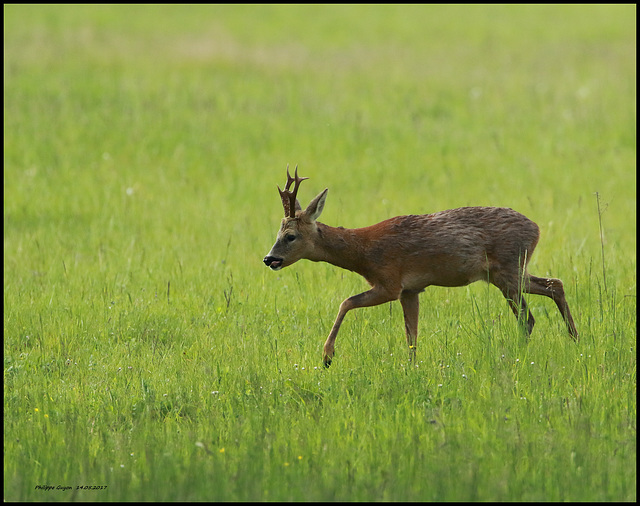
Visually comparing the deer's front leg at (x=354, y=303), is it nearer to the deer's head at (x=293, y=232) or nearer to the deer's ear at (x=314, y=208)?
the deer's head at (x=293, y=232)

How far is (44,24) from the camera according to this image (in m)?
26.9

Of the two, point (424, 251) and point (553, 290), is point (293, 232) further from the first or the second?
point (553, 290)

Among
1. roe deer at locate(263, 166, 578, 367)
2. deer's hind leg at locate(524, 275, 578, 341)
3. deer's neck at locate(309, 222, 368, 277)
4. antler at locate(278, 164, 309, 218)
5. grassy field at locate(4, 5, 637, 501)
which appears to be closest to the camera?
grassy field at locate(4, 5, 637, 501)

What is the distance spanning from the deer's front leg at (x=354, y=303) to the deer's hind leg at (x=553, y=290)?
1.12 metres

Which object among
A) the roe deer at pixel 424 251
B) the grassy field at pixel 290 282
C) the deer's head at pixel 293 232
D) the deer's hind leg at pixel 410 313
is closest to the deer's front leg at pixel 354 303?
the roe deer at pixel 424 251

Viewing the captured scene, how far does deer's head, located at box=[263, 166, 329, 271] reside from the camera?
22.6ft

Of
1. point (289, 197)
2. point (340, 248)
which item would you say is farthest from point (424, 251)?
point (289, 197)

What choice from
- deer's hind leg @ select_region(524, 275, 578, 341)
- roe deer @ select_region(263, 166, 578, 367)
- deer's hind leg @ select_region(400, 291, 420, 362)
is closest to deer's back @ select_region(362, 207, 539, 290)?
roe deer @ select_region(263, 166, 578, 367)

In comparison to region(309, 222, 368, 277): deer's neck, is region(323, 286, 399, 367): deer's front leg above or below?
below

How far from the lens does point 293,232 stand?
6.98 metres

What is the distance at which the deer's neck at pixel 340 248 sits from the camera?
7.19 m

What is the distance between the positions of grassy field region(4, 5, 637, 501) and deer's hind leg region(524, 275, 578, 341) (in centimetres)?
22

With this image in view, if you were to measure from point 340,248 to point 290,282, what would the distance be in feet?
6.68

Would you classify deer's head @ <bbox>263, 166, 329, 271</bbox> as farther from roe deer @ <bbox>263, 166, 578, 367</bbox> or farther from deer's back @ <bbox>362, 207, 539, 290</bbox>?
deer's back @ <bbox>362, 207, 539, 290</bbox>
